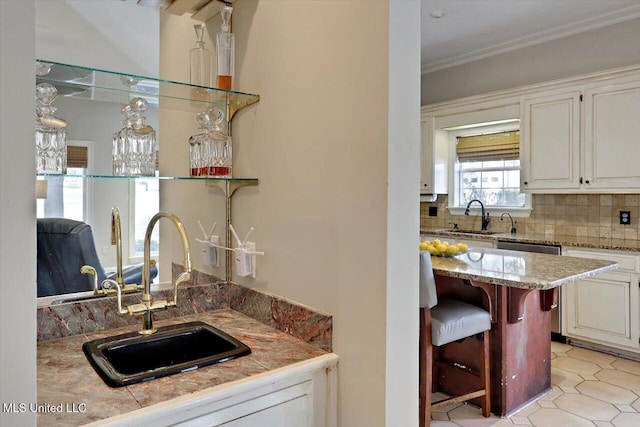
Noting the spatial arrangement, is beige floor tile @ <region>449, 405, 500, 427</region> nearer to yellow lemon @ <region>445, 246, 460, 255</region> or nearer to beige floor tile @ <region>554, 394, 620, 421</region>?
beige floor tile @ <region>554, 394, 620, 421</region>

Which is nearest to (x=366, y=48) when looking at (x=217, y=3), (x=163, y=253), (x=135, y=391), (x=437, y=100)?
(x=217, y=3)

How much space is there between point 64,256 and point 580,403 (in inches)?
117

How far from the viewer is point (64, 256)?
1435 mm

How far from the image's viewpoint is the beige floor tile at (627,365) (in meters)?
3.14

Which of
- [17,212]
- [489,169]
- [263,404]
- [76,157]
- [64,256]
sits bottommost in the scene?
[263,404]

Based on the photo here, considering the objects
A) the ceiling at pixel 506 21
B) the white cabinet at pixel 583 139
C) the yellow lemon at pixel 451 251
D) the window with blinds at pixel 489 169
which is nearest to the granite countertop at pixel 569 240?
the white cabinet at pixel 583 139

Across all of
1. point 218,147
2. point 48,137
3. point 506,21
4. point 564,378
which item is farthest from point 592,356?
point 48,137

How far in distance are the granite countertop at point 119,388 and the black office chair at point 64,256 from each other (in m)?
0.18

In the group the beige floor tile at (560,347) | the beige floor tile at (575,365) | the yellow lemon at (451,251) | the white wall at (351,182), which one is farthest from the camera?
the beige floor tile at (560,347)

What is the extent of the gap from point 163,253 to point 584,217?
3.78 m

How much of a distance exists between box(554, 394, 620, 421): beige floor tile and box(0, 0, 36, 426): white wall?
284cm

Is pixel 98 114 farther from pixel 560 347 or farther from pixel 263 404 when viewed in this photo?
pixel 560 347

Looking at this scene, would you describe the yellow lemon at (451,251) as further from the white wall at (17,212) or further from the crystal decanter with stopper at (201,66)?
the white wall at (17,212)

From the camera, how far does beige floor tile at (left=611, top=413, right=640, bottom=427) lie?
92.7 inches
